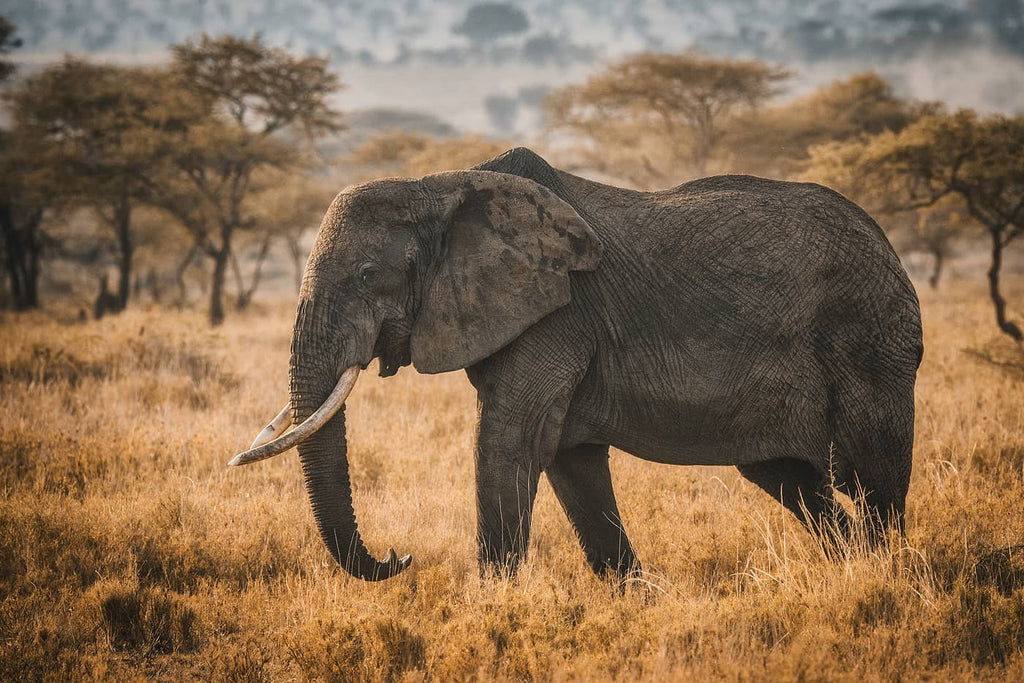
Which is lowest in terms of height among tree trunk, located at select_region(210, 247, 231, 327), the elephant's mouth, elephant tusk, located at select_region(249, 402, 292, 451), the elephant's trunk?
the elephant's trunk

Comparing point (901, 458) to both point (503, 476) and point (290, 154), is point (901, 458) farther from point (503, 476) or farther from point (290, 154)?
point (290, 154)

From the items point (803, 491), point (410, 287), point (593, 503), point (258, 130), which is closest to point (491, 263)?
point (410, 287)

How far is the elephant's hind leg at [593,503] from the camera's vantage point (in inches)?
193

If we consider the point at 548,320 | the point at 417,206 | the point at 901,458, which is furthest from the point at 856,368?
the point at 417,206

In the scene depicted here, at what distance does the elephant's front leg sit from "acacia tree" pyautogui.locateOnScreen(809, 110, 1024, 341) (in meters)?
13.0

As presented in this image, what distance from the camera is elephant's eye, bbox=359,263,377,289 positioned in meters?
4.09

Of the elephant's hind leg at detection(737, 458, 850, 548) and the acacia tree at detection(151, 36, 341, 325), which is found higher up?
the acacia tree at detection(151, 36, 341, 325)

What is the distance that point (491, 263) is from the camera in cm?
425

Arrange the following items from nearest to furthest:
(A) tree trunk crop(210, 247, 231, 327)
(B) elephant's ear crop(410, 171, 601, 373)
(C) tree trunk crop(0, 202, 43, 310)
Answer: (B) elephant's ear crop(410, 171, 601, 373), (A) tree trunk crop(210, 247, 231, 327), (C) tree trunk crop(0, 202, 43, 310)

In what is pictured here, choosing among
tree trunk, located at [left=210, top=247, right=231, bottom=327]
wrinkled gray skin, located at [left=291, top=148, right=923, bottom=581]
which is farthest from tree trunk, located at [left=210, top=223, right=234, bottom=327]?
wrinkled gray skin, located at [left=291, top=148, right=923, bottom=581]

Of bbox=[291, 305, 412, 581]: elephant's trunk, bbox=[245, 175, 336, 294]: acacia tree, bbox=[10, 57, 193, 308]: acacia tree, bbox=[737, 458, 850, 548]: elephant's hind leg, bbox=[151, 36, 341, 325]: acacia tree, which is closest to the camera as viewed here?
bbox=[291, 305, 412, 581]: elephant's trunk

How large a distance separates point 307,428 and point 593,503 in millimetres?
1852

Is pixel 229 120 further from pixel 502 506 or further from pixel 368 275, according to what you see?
pixel 502 506

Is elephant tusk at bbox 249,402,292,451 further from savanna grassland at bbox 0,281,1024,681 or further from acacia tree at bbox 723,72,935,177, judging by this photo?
acacia tree at bbox 723,72,935,177
